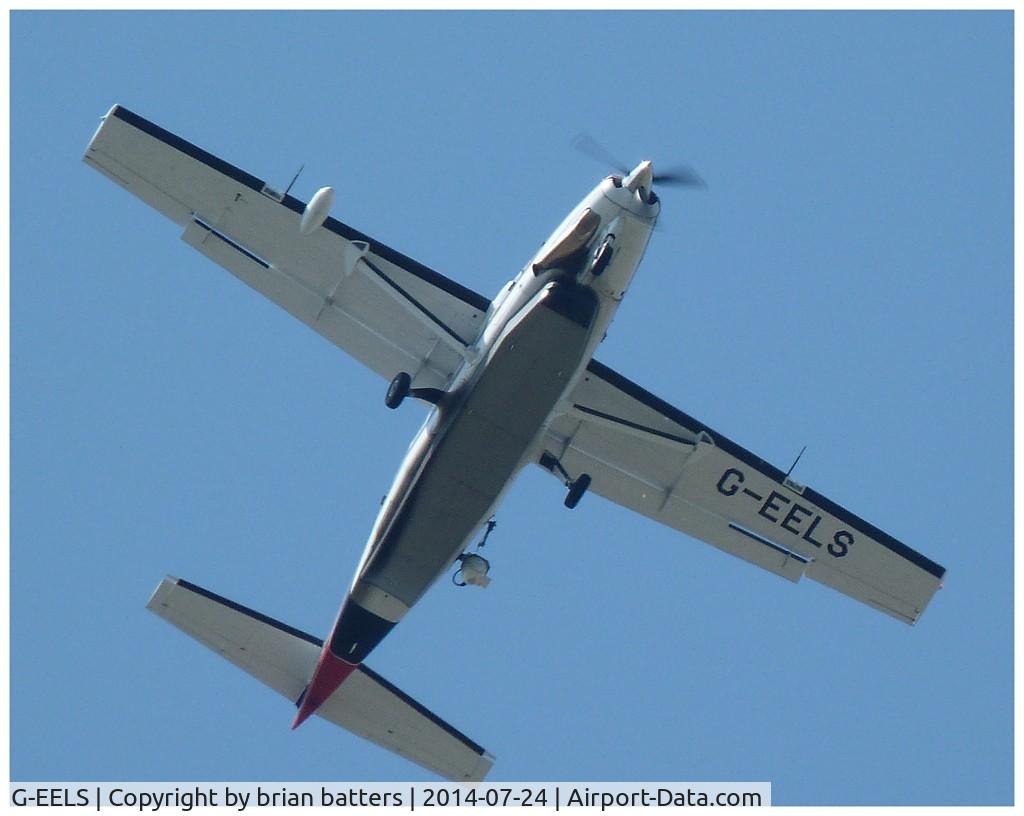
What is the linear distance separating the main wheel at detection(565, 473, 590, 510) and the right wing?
93.0 inches

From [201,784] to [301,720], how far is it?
2.94 metres

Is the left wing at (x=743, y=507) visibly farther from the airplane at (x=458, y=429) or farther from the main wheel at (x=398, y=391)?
the main wheel at (x=398, y=391)

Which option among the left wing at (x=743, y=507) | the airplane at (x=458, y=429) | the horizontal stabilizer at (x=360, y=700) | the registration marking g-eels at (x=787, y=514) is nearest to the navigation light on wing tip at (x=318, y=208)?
the airplane at (x=458, y=429)

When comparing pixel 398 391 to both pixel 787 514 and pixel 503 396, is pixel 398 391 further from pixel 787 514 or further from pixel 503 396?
pixel 787 514

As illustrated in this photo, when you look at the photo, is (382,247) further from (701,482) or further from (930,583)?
(930,583)

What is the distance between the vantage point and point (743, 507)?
1026 inches

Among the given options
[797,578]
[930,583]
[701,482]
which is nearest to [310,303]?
[701,482]

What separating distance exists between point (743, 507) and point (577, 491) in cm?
316

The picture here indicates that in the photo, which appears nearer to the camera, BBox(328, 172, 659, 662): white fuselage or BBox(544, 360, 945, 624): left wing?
BBox(328, 172, 659, 662): white fuselage

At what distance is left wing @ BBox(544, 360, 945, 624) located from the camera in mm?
25406

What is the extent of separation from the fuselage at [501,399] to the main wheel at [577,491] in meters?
0.75

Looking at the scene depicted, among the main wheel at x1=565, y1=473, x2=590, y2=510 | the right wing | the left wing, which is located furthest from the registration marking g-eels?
the right wing

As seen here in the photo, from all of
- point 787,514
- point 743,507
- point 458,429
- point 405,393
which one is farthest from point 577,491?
point 787,514

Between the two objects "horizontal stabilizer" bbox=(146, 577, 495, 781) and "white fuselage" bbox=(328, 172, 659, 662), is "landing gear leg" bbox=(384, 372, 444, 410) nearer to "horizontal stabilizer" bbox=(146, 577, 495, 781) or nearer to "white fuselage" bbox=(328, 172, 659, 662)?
"white fuselage" bbox=(328, 172, 659, 662)
